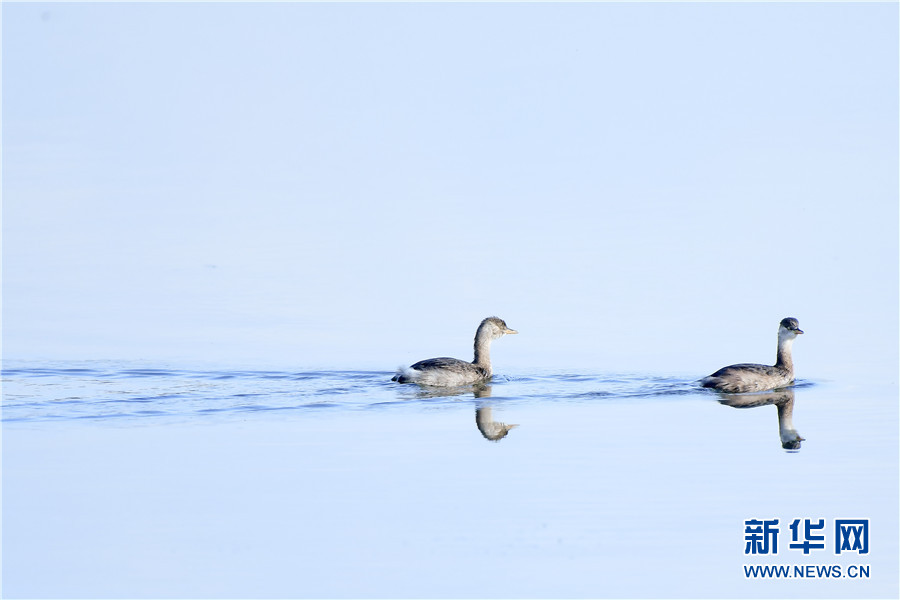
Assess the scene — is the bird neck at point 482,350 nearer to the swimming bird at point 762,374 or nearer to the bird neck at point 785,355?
the swimming bird at point 762,374

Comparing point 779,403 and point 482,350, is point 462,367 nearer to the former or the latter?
point 482,350

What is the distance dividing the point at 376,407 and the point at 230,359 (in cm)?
407

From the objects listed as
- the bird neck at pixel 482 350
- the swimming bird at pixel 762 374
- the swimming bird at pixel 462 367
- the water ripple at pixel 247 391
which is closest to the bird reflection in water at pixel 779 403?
the swimming bird at pixel 762 374

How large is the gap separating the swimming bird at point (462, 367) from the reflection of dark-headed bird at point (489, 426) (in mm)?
1876

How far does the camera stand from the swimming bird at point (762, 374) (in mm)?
18172

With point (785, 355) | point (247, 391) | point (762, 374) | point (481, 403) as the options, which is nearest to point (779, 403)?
point (762, 374)

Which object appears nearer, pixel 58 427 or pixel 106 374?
pixel 58 427

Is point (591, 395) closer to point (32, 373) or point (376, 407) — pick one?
point (376, 407)

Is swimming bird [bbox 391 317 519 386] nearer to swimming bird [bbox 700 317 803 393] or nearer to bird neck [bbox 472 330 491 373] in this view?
bird neck [bbox 472 330 491 373]

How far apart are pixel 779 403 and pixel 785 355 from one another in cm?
197

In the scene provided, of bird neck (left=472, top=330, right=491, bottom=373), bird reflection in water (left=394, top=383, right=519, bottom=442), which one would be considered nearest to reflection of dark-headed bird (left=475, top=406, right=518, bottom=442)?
bird reflection in water (left=394, top=383, right=519, bottom=442)

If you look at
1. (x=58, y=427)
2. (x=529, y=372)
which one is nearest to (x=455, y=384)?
(x=529, y=372)

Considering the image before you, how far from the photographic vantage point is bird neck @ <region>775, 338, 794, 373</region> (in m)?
19.5

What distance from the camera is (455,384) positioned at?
1925 centimetres
